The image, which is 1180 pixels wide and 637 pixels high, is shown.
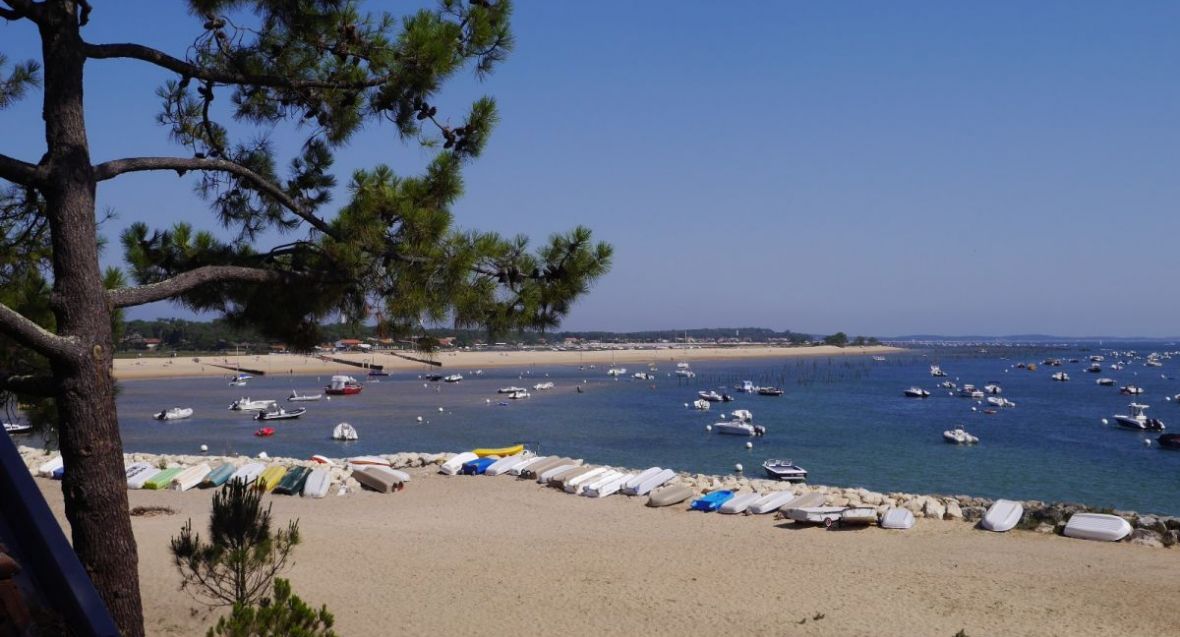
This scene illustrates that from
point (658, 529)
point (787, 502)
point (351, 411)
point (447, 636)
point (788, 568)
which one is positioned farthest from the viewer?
point (351, 411)

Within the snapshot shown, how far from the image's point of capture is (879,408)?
53.6 m

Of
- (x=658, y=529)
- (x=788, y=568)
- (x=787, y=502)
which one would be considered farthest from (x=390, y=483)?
(x=788, y=568)

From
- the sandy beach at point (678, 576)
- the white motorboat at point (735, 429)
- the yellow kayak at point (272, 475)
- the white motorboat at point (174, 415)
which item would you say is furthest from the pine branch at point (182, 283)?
the white motorboat at point (174, 415)

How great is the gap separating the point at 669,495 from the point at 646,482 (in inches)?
61.3

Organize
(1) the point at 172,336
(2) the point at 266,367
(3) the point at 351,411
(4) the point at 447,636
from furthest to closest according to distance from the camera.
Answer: (1) the point at 172,336 < (2) the point at 266,367 < (3) the point at 351,411 < (4) the point at 447,636

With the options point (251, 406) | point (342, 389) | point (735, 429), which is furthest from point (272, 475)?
point (342, 389)

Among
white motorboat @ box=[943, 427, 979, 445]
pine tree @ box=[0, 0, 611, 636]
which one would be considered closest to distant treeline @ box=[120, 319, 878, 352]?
pine tree @ box=[0, 0, 611, 636]

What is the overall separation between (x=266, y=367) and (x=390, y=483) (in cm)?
8022

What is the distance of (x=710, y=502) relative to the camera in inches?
662

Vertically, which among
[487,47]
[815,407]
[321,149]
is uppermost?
[487,47]

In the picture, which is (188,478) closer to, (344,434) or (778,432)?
(344,434)

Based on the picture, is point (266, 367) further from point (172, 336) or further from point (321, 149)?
point (321, 149)

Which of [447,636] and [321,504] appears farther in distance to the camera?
[321,504]

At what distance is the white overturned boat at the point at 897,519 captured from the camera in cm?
1486
